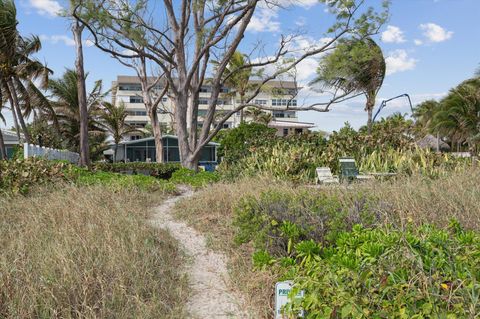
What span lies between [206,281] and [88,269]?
1128 mm

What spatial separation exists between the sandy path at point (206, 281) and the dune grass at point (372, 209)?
0.13 meters

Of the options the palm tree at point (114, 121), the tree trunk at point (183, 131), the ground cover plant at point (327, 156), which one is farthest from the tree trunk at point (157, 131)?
the palm tree at point (114, 121)

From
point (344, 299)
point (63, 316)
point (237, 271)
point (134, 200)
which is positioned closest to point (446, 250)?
point (344, 299)

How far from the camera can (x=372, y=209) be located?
485cm

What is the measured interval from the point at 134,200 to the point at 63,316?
508cm

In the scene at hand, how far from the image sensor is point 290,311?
2.73 meters

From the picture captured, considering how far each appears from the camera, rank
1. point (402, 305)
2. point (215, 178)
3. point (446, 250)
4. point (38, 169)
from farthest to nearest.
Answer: point (215, 178) < point (38, 169) < point (446, 250) < point (402, 305)

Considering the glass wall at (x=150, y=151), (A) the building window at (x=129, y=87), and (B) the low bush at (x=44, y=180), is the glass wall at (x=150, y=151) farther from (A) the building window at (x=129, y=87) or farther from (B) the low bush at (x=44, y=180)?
(B) the low bush at (x=44, y=180)

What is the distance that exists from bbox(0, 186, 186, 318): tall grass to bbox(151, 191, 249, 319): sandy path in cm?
15

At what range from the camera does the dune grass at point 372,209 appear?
3762 millimetres

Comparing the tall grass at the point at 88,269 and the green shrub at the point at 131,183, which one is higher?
the green shrub at the point at 131,183

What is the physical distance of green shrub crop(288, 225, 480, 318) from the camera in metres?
2.34

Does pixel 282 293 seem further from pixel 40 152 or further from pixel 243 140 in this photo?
pixel 40 152

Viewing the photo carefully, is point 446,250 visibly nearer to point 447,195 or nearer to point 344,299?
point 344,299
